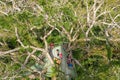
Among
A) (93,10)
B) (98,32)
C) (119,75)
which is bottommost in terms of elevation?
(119,75)

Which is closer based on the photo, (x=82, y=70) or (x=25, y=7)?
(x=82, y=70)

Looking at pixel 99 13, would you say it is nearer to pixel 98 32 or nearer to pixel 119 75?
pixel 98 32

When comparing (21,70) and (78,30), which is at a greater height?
(78,30)

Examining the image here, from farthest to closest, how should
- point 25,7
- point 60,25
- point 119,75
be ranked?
1. point 25,7
2. point 60,25
3. point 119,75

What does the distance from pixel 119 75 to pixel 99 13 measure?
1.35 metres

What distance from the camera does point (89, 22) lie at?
18.3ft

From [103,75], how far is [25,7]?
5.77 ft

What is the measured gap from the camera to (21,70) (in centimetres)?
520

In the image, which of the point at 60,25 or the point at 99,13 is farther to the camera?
the point at 99,13

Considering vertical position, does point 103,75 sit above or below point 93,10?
below

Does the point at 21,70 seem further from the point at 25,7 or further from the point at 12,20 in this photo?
the point at 25,7

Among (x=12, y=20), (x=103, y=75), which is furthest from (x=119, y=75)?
(x=12, y=20)

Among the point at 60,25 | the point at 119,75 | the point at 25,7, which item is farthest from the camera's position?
the point at 25,7

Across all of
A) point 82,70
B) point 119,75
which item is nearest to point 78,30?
point 82,70
